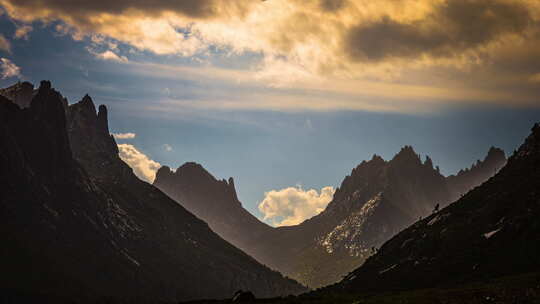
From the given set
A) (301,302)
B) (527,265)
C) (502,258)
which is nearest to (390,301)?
(301,302)

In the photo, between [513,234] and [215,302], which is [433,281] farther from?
[215,302]

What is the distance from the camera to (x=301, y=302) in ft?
325

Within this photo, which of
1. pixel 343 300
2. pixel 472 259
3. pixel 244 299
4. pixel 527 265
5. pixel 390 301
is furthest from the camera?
pixel 472 259

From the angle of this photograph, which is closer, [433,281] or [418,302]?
[418,302]

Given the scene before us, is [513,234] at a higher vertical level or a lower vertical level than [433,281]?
higher

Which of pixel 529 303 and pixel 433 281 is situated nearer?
pixel 529 303

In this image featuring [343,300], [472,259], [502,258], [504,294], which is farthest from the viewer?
[472,259]

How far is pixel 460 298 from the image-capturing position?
8650cm

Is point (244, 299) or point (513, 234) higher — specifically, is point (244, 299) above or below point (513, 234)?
below

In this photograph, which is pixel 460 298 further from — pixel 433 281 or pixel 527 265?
pixel 433 281

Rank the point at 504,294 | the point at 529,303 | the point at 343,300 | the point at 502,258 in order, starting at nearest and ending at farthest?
1. the point at 529,303
2. the point at 504,294
3. the point at 343,300
4. the point at 502,258

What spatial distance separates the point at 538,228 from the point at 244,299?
12605 cm

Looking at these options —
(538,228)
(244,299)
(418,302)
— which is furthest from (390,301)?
(538,228)

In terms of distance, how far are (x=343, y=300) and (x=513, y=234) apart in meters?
121
